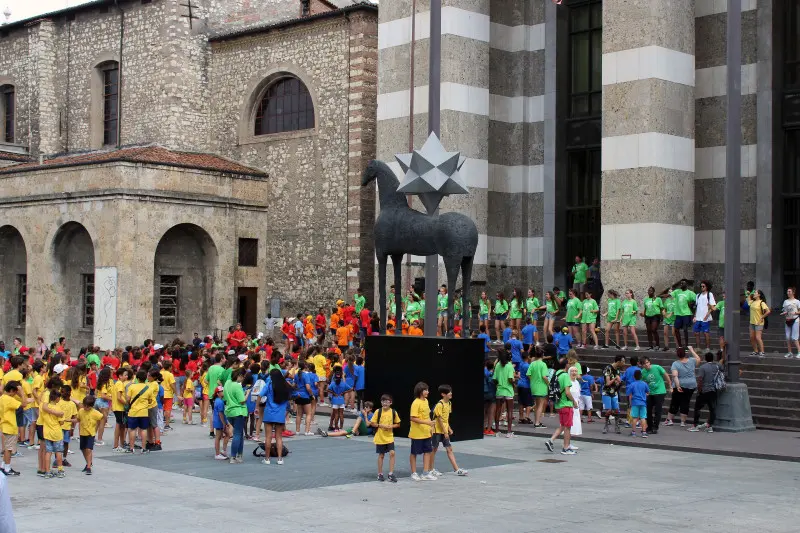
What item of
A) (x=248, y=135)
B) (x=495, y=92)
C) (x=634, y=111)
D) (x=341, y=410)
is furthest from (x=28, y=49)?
(x=341, y=410)

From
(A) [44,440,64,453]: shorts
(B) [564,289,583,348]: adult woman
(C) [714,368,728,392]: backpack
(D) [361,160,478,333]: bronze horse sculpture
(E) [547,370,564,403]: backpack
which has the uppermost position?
(D) [361,160,478,333]: bronze horse sculpture

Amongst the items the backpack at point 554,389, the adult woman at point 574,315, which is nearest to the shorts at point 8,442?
the backpack at point 554,389

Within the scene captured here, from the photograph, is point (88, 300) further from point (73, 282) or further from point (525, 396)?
point (525, 396)

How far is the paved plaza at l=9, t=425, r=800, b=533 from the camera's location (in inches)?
497

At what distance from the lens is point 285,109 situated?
3991 cm

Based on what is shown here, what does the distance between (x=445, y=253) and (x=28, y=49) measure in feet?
115

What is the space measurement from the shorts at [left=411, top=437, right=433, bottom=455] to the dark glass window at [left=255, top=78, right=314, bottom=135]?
24.3 meters

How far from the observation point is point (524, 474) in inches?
653

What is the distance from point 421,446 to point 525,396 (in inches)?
282

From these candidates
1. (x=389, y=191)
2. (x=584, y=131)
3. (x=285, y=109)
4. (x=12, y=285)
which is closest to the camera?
(x=389, y=191)

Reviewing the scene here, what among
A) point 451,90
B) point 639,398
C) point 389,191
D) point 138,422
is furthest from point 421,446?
point 451,90

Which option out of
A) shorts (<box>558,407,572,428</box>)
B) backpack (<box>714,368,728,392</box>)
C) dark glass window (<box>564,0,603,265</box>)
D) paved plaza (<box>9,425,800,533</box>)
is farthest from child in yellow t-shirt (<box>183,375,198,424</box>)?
dark glass window (<box>564,0,603,265</box>)

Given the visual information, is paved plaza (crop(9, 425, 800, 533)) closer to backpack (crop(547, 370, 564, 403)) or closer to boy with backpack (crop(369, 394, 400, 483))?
boy with backpack (crop(369, 394, 400, 483))

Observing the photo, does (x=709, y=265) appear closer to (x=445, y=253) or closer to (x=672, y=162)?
(x=672, y=162)
